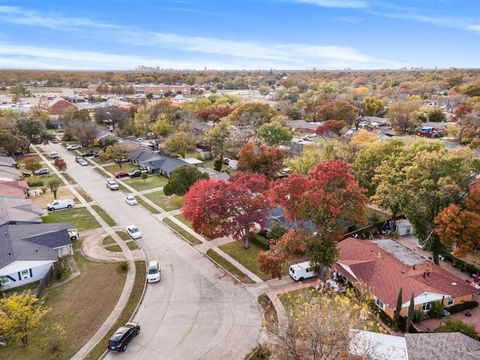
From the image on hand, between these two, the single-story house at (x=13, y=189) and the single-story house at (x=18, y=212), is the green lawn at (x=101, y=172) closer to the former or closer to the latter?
the single-story house at (x=13, y=189)

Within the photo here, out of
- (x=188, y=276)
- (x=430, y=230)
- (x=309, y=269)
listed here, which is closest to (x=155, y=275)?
(x=188, y=276)

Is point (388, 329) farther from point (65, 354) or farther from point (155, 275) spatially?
point (65, 354)

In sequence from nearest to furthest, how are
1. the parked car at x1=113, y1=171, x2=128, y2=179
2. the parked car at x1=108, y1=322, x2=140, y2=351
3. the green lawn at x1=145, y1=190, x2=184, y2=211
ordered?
the parked car at x1=108, y1=322, x2=140, y2=351 < the green lawn at x1=145, y1=190, x2=184, y2=211 < the parked car at x1=113, y1=171, x2=128, y2=179

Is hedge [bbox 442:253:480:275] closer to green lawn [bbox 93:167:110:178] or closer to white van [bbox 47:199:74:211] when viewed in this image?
white van [bbox 47:199:74:211]

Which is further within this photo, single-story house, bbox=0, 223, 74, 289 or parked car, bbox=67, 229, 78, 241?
parked car, bbox=67, 229, 78, 241

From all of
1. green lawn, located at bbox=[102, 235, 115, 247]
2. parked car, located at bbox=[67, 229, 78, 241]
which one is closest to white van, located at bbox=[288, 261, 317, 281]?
green lawn, located at bbox=[102, 235, 115, 247]

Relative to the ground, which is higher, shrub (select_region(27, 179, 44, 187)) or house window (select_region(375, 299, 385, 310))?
house window (select_region(375, 299, 385, 310))
